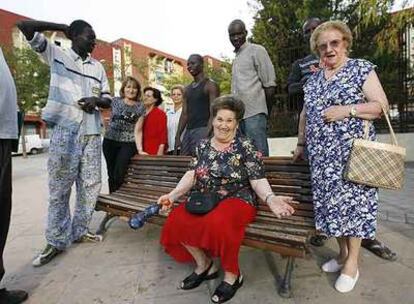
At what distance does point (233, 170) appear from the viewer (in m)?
3.19

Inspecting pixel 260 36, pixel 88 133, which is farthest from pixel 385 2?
pixel 88 133

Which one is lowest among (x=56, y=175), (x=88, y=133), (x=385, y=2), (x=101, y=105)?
(x=56, y=175)

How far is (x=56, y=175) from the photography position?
3934mm

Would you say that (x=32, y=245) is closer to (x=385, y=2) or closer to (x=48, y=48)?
(x=48, y=48)

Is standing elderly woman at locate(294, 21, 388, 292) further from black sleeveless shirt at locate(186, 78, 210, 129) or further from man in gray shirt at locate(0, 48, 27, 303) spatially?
man in gray shirt at locate(0, 48, 27, 303)

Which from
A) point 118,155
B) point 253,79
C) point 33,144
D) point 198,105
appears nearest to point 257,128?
point 253,79

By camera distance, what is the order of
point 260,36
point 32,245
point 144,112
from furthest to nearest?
point 260,36 < point 144,112 < point 32,245

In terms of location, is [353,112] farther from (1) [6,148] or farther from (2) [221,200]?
(1) [6,148]

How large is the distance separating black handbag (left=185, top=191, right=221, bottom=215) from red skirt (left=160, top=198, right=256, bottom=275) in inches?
1.3

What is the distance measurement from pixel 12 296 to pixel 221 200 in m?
1.67

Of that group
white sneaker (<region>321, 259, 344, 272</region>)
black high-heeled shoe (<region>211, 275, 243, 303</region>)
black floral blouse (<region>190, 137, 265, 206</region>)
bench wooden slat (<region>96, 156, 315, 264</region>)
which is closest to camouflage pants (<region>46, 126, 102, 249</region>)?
bench wooden slat (<region>96, 156, 315, 264</region>)

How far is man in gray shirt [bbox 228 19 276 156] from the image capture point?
14.9 feet

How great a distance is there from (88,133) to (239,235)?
2065 mm

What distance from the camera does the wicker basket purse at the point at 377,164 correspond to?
2.73m
